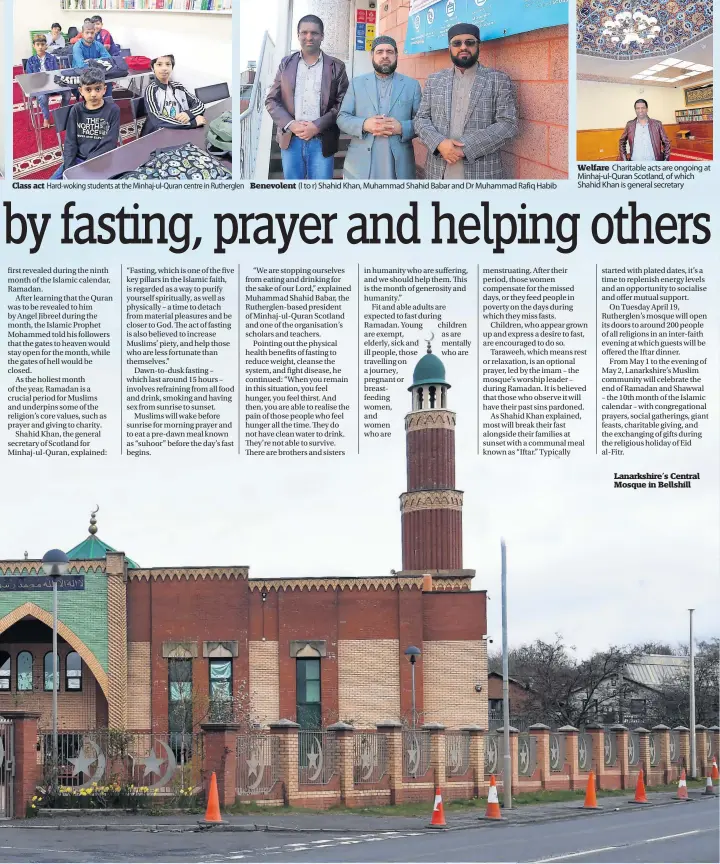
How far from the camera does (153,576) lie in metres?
47.5

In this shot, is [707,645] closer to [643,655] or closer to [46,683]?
[643,655]

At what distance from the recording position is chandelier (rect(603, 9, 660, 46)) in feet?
74.8

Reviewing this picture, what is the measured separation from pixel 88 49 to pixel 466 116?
5.84 meters

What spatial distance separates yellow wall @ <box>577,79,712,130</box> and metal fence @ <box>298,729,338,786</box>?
44.4ft

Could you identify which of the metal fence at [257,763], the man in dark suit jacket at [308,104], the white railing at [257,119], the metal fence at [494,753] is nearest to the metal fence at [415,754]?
the metal fence at [494,753]

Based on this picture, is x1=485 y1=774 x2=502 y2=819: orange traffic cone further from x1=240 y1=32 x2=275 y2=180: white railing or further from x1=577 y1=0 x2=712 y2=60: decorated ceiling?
x1=577 y1=0 x2=712 y2=60: decorated ceiling

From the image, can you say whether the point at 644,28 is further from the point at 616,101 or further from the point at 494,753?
the point at 494,753

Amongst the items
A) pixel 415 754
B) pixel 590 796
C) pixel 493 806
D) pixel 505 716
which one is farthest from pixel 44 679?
pixel 493 806

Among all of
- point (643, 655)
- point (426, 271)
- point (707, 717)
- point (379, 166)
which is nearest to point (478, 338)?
point (426, 271)

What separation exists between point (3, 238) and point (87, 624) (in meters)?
24.0

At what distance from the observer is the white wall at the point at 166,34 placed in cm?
2255

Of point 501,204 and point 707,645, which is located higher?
point 501,204

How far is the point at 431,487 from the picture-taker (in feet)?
184

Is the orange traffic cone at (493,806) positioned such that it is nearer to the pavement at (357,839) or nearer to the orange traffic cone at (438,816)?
the pavement at (357,839)
